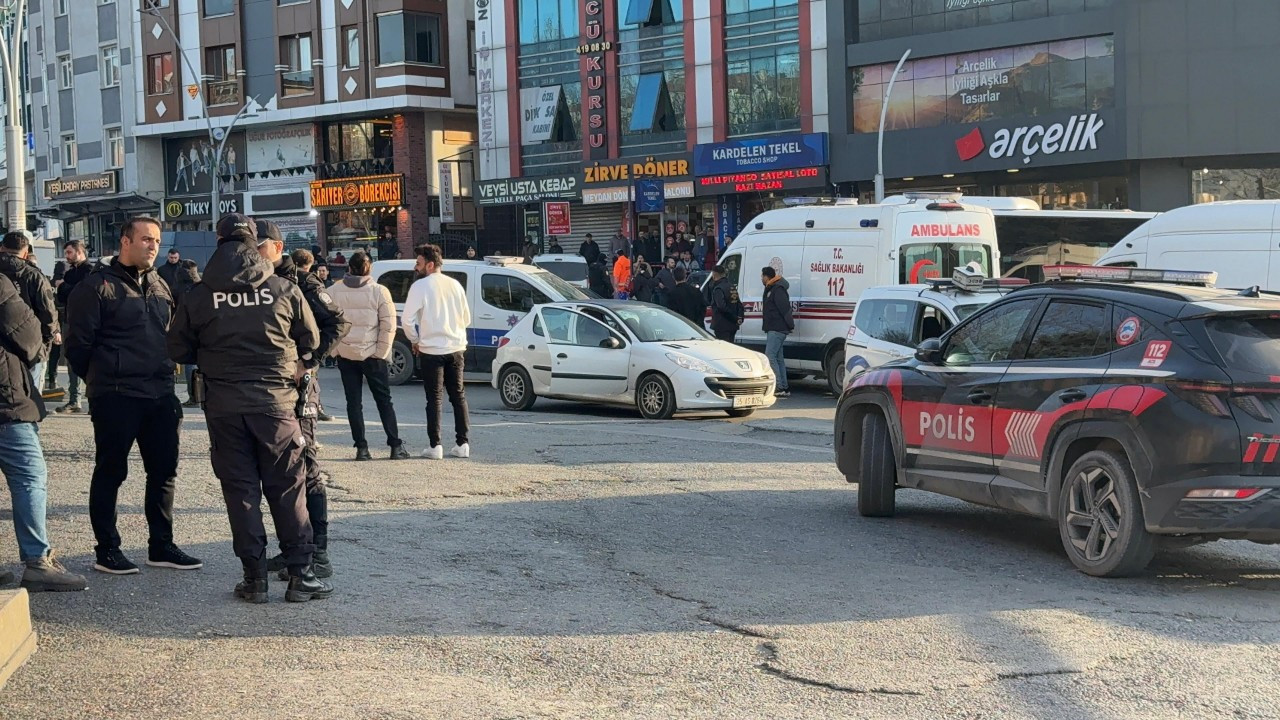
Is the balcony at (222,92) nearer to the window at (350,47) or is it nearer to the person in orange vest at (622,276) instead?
the window at (350,47)

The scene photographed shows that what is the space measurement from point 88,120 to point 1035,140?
3889 centimetres

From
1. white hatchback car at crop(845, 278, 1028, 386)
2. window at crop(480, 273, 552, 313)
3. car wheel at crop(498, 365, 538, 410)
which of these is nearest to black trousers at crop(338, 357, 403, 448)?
car wheel at crop(498, 365, 538, 410)

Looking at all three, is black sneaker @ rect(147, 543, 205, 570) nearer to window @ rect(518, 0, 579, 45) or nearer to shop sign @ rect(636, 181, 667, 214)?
shop sign @ rect(636, 181, 667, 214)

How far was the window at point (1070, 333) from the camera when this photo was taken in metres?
8.00

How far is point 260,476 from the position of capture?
22.8 feet

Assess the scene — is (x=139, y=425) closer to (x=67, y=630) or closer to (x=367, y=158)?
(x=67, y=630)

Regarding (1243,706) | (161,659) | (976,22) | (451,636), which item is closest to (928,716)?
(1243,706)

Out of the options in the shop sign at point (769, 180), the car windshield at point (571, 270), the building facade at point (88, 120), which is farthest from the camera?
the building facade at point (88, 120)

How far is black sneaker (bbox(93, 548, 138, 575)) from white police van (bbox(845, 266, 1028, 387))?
9.21m

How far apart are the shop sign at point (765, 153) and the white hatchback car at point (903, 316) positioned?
2313 cm

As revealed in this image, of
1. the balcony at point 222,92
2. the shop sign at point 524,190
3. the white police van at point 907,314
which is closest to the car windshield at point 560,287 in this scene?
the white police van at point 907,314

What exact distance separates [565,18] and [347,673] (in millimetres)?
41253

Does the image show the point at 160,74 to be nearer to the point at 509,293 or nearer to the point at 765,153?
the point at 765,153

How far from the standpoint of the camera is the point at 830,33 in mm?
39406
